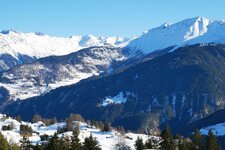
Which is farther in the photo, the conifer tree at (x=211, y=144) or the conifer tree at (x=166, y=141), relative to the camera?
the conifer tree at (x=211, y=144)

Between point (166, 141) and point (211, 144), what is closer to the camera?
point (166, 141)

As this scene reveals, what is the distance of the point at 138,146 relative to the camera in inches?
7096

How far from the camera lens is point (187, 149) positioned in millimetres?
189000

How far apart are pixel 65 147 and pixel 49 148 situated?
37.0ft

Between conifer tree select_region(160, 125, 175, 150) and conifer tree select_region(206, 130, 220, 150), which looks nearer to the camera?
conifer tree select_region(160, 125, 175, 150)

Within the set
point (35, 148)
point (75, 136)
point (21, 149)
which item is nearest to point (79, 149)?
point (75, 136)

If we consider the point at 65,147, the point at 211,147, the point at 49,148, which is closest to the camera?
the point at 49,148

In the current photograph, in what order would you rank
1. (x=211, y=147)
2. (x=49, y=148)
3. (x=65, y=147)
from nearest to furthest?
(x=49, y=148) → (x=65, y=147) → (x=211, y=147)

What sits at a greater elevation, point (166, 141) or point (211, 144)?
point (166, 141)

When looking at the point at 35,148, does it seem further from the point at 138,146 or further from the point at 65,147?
the point at 138,146

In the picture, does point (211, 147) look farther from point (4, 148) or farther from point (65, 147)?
point (4, 148)

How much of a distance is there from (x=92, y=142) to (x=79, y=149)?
13.6ft

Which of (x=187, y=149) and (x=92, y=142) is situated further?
(x=187, y=149)

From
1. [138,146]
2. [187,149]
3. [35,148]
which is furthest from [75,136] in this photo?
[187,149]
